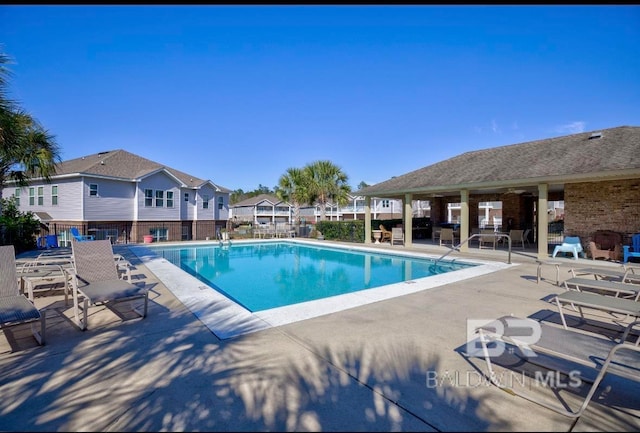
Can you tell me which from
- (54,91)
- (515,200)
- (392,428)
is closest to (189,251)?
(54,91)

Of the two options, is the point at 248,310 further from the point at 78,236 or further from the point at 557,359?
the point at 78,236

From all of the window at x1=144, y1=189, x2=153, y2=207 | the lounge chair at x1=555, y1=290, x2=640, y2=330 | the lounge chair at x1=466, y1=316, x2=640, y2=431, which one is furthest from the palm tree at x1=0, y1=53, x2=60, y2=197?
the window at x1=144, y1=189, x2=153, y2=207

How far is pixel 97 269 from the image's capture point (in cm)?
601

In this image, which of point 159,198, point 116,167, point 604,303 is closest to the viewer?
point 604,303

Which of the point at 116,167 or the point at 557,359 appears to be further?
the point at 116,167

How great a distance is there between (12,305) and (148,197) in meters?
20.7

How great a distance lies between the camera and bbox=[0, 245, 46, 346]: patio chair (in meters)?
3.85

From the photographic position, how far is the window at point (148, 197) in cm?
2284

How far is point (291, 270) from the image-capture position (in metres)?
13.0

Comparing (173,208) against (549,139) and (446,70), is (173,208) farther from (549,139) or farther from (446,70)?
(549,139)

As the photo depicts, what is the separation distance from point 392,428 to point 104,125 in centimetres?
2659

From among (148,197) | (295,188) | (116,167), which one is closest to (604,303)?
(295,188)

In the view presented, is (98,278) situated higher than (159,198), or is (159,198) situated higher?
(159,198)

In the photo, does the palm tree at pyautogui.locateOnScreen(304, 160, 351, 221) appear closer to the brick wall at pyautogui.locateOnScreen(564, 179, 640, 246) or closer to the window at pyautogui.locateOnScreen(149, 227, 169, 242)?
the window at pyautogui.locateOnScreen(149, 227, 169, 242)
